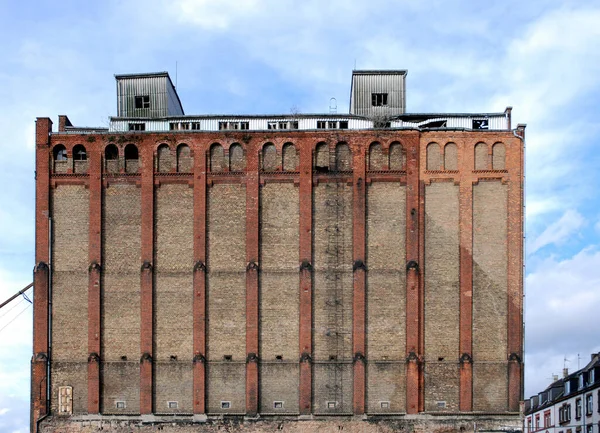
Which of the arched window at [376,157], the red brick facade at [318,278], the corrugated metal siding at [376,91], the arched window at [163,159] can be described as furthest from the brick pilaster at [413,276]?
the arched window at [163,159]

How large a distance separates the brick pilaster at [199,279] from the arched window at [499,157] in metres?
16.5

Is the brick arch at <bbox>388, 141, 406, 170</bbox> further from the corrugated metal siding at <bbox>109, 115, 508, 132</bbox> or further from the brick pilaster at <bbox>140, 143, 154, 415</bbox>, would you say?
the brick pilaster at <bbox>140, 143, 154, 415</bbox>

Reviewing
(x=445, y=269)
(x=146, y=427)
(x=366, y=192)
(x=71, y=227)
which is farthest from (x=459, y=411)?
(x=71, y=227)

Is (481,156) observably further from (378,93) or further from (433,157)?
(378,93)

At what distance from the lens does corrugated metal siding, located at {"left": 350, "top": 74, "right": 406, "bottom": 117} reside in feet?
155

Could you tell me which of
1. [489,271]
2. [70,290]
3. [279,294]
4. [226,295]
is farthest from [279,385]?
[489,271]

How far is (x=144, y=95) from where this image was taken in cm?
4822

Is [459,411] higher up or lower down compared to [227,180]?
lower down

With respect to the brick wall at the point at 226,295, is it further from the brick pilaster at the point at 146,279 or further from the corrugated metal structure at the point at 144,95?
the corrugated metal structure at the point at 144,95

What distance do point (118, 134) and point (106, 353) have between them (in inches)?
494

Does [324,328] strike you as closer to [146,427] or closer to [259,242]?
Answer: [259,242]

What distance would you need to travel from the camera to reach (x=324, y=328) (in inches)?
1663

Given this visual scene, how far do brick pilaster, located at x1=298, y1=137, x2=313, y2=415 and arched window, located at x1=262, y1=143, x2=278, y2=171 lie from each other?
1524 millimetres

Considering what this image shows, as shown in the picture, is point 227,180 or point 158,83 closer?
point 227,180
